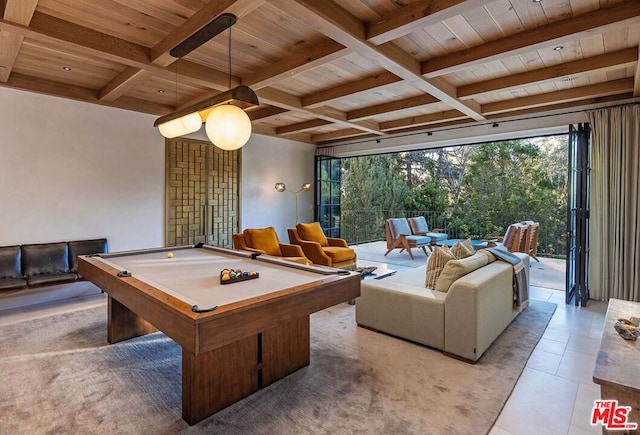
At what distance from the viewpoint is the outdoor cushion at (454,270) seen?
3.01 meters

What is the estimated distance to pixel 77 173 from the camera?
4.48m

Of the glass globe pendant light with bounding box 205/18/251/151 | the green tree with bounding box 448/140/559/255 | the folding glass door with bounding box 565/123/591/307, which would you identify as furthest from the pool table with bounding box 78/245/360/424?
the green tree with bounding box 448/140/559/255

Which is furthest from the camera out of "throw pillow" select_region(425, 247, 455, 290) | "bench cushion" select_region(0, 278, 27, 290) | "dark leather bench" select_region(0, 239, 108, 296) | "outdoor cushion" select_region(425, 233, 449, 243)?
"outdoor cushion" select_region(425, 233, 449, 243)

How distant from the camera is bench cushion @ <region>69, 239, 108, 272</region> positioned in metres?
4.34

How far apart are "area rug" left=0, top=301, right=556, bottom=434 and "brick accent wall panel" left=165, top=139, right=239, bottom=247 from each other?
2.44 meters

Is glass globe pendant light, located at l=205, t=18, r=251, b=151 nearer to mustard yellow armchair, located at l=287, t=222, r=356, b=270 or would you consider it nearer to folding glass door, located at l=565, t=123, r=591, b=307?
mustard yellow armchair, located at l=287, t=222, r=356, b=270

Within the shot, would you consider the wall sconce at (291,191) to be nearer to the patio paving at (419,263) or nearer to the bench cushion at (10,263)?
the patio paving at (419,263)

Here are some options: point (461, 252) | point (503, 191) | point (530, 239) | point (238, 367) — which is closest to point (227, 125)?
point (238, 367)

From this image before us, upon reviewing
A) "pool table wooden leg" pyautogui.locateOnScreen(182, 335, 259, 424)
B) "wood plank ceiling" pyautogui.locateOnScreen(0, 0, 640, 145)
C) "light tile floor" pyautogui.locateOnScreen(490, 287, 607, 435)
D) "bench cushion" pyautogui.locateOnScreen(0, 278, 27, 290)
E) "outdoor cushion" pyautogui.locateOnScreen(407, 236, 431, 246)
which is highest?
"wood plank ceiling" pyautogui.locateOnScreen(0, 0, 640, 145)

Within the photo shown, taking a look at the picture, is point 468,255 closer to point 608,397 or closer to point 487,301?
point 487,301

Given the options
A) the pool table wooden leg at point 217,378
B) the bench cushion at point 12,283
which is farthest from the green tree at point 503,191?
the bench cushion at point 12,283

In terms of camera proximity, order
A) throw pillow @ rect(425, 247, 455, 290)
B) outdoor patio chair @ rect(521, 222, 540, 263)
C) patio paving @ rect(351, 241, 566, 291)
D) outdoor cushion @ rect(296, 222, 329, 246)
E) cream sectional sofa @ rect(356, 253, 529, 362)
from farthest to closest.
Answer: outdoor patio chair @ rect(521, 222, 540, 263) < outdoor cushion @ rect(296, 222, 329, 246) < patio paving @ rect(351, 241, 566, 291) < throw pillow @ rect(425, 247, 455, 290) < cream sectional sofa @ rect(356, 253, 529, 362)

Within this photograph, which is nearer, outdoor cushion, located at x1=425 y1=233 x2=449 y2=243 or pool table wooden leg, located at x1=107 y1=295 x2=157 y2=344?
pool table wooden leg, located at x1=107 y1=295 x2=157 y2=344

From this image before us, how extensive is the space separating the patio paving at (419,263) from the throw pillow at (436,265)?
9.93ft
